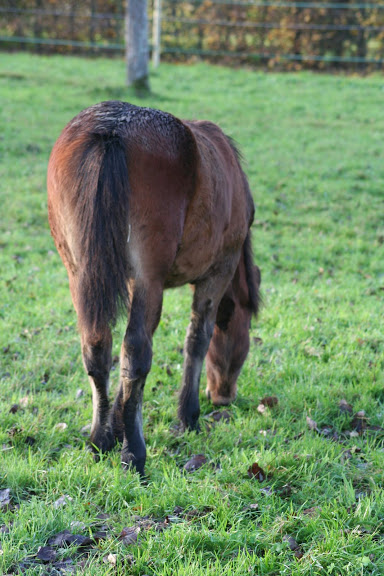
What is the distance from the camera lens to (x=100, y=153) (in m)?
2.86

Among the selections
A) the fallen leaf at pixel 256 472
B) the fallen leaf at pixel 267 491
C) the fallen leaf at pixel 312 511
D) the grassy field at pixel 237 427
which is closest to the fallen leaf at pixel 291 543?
the grassy field at pixel 237 427

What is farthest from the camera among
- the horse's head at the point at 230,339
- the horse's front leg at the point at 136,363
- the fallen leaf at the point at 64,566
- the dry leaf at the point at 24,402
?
the horse's head at the point at 230,339

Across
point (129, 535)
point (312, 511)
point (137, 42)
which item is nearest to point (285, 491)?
point (312, 511)

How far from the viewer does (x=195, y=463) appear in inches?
136

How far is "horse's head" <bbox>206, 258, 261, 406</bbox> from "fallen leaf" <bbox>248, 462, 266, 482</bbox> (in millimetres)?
986

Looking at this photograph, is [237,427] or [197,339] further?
[197,339]

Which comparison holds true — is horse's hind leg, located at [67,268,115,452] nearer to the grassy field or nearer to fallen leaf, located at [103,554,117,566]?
the grassy field

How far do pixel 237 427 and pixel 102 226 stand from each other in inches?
68.4

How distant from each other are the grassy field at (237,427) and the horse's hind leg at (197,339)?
0.17 metres

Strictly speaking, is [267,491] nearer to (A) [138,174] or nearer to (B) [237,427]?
(B) [237,427]

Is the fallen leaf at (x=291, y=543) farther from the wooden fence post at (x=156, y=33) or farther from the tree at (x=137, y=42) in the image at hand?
the wooden fence post at (x=156, y=33)

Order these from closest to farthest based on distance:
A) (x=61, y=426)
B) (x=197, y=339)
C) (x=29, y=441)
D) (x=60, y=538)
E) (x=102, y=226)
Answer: (x=60, y=538), (x=102, y=226), (x=29, y=441), (x=61, y=426), (x=197, y=339)

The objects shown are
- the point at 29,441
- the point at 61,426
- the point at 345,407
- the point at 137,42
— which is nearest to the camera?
the point at 29,441

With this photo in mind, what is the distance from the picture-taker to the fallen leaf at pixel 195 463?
3.42 meters
